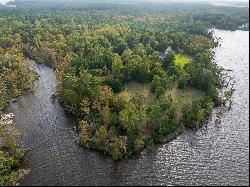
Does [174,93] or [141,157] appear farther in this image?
[174,93]

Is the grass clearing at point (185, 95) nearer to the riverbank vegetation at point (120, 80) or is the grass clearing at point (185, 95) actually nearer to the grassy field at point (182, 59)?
the riverbank vegetation at point (120, 80)

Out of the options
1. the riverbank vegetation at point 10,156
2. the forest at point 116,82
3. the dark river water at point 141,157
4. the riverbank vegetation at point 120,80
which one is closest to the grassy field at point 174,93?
the riverbank vegetation at point 120,80

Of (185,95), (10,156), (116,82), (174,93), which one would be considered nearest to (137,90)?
(116,82)

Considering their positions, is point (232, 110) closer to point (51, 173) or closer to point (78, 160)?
point (78, 160)

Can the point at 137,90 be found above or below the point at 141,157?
above

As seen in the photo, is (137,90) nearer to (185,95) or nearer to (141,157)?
(185,95)

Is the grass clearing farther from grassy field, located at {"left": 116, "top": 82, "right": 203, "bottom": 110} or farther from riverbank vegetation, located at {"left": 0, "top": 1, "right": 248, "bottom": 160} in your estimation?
riverbank vegetation, located at {"left": 0, "top": 1, "right": 248, "bottom": 160}

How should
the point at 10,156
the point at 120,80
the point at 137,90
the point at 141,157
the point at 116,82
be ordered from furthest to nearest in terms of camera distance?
the point at 120,80
the point at 137,90
the point at 116,82
the point at 141,157
the point at 10,156
